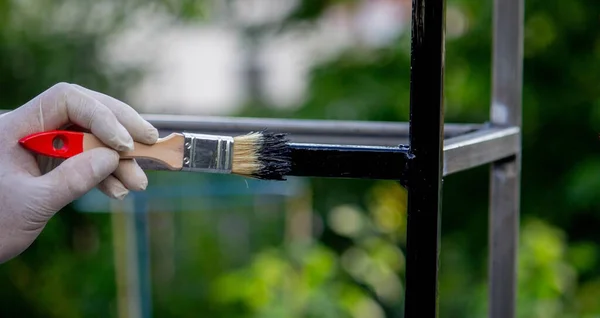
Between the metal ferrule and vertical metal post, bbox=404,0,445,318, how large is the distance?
195 millimetres

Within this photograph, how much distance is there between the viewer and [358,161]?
0.88 m

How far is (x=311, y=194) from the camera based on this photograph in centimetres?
382

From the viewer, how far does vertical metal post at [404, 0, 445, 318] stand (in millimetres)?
852

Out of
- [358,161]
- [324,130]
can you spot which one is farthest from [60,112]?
[324,130]

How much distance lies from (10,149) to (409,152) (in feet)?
1.38

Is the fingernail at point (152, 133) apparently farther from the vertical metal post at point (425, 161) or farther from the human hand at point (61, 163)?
the vertical metal post at point (425, 161)

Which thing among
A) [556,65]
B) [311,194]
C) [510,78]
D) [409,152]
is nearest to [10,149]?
[409,152]

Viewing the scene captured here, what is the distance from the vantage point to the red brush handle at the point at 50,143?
0.91 metres

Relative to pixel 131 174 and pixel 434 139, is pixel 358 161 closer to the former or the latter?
pixel 434 139

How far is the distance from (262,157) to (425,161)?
173mm

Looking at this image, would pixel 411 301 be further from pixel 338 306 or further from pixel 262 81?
pixel 262 81

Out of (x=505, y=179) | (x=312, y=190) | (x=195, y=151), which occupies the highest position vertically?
(x=195, y=151)

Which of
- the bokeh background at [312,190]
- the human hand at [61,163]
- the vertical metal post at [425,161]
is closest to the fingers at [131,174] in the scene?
the human hand at [61,163]

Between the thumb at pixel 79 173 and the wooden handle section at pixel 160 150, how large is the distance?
0.04 feet
